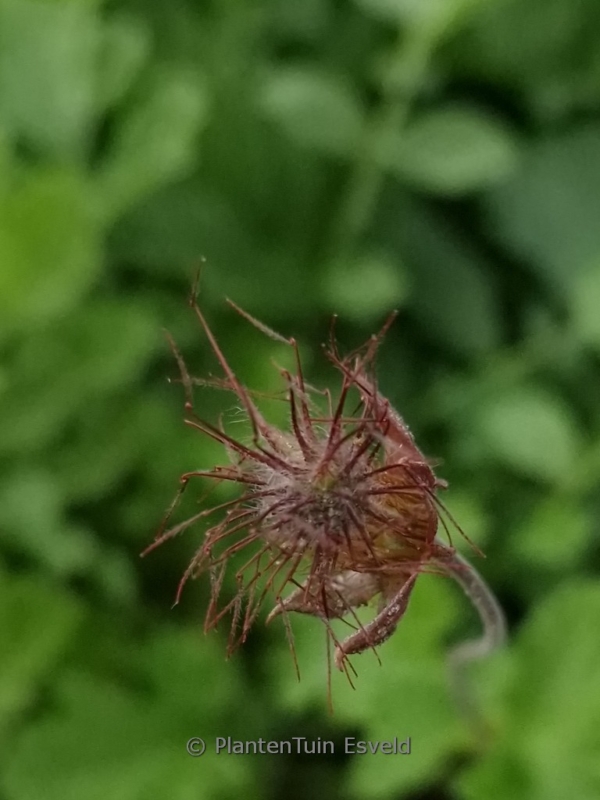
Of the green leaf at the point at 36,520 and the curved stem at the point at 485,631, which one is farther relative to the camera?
the green leaf at the point at 36,520

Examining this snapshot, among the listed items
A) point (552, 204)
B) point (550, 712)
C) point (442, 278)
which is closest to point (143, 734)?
point (550, 712)

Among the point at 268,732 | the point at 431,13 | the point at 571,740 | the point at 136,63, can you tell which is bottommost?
the point at 268,732

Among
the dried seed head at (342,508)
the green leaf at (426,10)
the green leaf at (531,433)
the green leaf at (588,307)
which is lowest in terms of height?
the green leaf at (531,433)

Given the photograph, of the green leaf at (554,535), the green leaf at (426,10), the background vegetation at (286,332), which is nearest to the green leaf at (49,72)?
the background vegetation at (286,332)

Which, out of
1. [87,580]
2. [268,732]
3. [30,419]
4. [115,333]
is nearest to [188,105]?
[115,333]

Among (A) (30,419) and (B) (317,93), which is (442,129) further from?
(A) (30,419)

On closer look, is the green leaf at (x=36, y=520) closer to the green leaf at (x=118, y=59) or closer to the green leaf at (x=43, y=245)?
the green leaf at (x=43, y=245)

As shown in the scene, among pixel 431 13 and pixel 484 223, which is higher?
pixel 431 13
